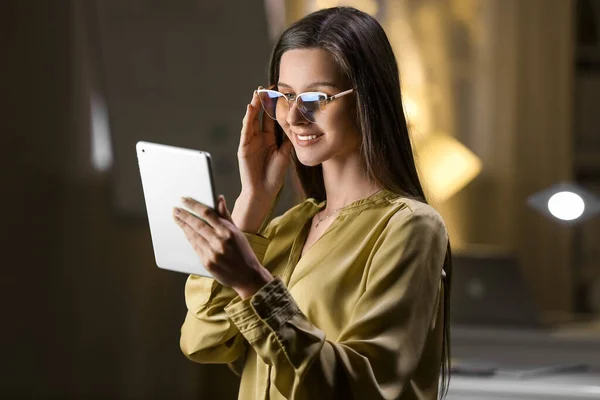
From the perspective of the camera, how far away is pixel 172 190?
116cm

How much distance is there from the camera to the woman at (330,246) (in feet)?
3.57

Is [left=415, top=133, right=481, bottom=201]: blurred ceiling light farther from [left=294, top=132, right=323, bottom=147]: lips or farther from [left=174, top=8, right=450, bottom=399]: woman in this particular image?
[left=294, top=132, right=323, bottom=147]: lips

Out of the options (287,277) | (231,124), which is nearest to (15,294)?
(231,124)

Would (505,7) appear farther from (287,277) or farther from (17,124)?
(287,277)

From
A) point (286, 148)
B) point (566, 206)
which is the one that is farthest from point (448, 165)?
point (286, 148)

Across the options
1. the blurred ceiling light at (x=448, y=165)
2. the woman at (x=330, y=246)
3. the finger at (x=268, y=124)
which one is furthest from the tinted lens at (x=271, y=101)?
the blurred ceiling light at (x=448, y=165)

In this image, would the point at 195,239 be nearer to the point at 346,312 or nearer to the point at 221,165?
the point at 346,312

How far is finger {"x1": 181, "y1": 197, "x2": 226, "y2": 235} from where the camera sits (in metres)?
1.08

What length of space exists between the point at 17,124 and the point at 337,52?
1552 mm

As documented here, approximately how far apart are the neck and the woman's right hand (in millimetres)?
89

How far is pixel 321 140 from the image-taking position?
125cm

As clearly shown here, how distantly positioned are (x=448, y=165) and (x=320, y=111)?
6.68 feet

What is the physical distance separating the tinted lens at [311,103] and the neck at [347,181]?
0.11 metres

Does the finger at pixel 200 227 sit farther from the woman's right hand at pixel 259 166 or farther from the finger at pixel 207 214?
the woman's right hand at pixel 259 166
